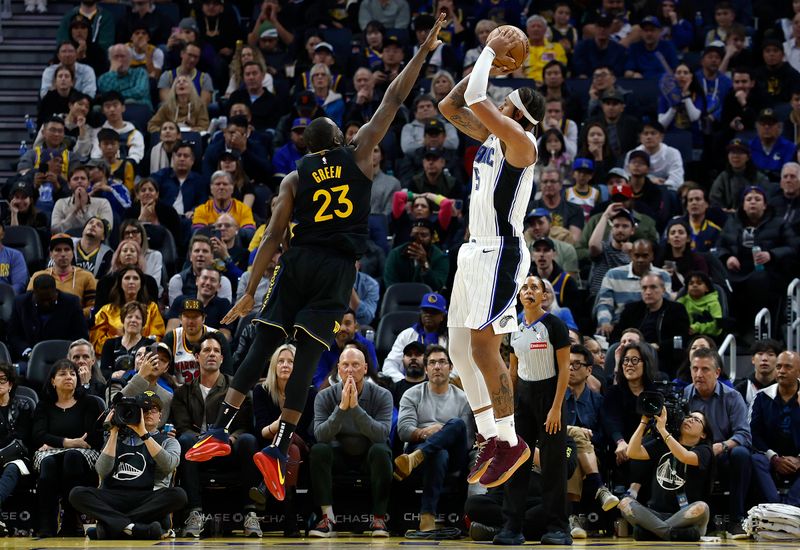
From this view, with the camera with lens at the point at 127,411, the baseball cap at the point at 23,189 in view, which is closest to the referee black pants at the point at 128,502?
the camera with lens at the point at 127,411

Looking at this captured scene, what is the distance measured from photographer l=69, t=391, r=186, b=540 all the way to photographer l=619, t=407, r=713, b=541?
4.37 meters

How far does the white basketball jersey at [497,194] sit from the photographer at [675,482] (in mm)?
3919

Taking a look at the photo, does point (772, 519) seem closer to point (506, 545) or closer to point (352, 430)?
point (506, 545)

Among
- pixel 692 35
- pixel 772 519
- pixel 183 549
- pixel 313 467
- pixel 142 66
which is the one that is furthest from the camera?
pixel 692 35

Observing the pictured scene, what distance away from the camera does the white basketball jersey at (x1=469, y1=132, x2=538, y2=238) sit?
907 centimetres

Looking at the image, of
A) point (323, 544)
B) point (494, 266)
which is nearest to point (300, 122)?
point (323, 544)

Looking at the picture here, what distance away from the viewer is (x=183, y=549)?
10289 mm

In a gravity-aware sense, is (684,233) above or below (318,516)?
above

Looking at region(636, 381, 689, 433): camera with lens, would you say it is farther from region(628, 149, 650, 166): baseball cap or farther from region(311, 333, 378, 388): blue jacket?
region(628, 149, 650, 166): baseball cap

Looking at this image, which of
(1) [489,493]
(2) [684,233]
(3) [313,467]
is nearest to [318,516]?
(3) [313,467]

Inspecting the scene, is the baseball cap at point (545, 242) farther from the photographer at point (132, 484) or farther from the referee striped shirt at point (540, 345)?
the photographer at point (132, 484)

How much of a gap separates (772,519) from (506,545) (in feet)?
8.68

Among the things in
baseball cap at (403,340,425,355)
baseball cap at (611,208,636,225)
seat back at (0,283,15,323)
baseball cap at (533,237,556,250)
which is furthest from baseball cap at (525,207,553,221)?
seat back at (0,283,15,323)

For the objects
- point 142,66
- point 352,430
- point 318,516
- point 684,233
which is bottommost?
point 318,516
